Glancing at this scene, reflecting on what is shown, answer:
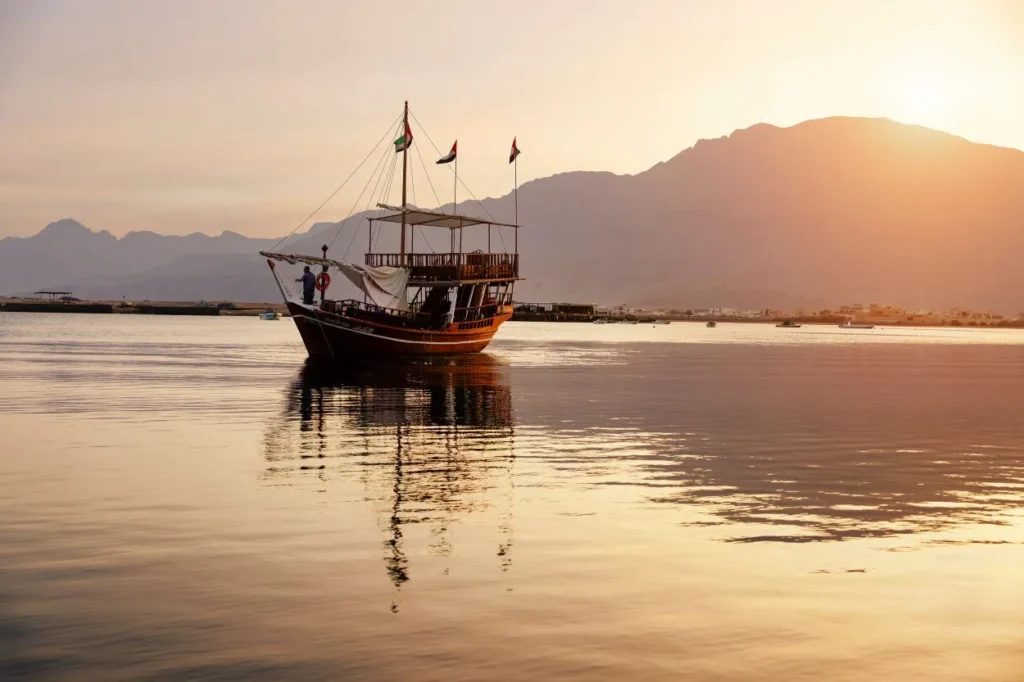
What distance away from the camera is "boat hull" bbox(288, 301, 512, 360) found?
64.2 meters

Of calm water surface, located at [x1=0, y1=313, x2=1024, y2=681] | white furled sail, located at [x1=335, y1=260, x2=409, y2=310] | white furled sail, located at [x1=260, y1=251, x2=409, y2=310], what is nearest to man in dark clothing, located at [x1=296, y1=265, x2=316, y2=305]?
white furled sail, located at [x1=260, y1=251, x2=409, y2=310]

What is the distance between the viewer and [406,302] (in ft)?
236

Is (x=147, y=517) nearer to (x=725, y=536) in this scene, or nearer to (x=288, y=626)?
(x=288, y=626)

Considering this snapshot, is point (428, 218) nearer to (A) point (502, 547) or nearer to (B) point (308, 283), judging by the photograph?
(B) point (308, 283)

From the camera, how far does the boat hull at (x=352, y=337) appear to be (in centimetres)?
6419

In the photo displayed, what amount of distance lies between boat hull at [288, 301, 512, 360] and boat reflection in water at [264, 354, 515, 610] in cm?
1501

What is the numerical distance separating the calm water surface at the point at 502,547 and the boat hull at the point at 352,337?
29303mm

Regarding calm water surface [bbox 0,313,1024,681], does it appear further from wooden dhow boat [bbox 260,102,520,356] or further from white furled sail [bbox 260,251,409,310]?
white furled sail [bbox 260,251,409,310]

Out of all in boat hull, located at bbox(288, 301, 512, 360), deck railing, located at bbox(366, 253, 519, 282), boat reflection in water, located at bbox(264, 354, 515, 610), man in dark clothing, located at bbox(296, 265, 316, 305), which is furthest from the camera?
deck railing, located at bbox(366, 253, 519, 282)

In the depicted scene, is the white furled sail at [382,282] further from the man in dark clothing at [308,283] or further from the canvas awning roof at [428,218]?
the man in dark clothing at [308,283]

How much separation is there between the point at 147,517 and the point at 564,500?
7.00 metres

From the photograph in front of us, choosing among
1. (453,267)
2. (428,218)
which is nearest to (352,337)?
(453,267)

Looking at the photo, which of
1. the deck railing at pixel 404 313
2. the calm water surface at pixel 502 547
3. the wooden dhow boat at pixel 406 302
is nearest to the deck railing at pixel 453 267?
the wooden dhow boat at pixel 406 302

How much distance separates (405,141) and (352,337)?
55.3 feet
